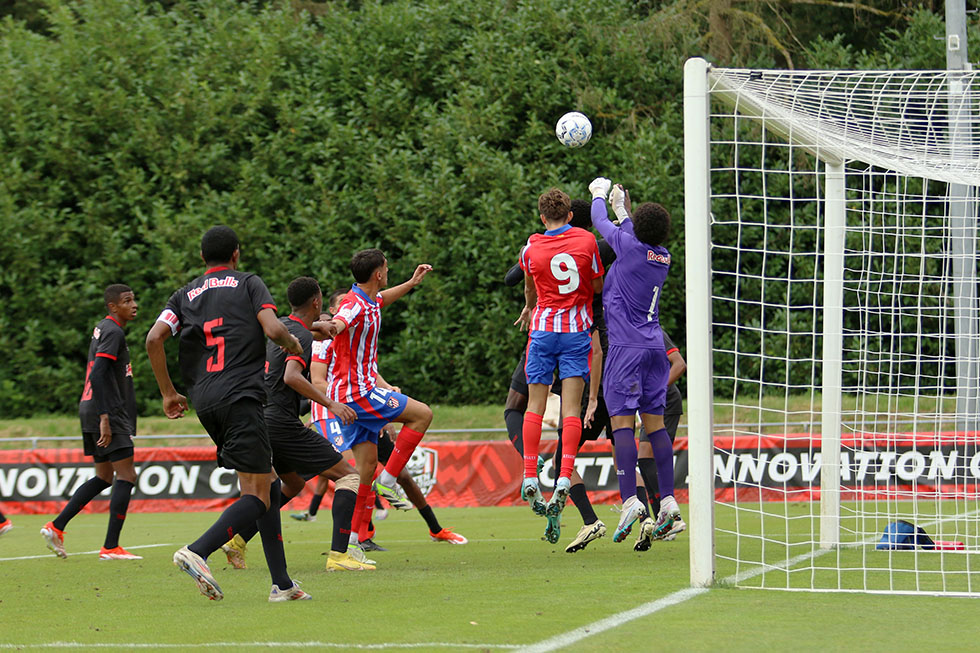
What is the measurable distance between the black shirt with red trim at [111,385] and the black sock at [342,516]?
2811mm

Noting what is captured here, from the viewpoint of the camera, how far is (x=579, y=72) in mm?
21656

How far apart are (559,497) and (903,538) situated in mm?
2453

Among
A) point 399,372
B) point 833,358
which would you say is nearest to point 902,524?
point 833,358

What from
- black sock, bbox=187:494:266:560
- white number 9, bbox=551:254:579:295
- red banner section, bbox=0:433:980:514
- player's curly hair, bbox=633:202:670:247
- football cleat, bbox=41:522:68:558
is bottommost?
red banner section, bbox=0:433:980:514

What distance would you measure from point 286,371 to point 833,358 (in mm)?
3977

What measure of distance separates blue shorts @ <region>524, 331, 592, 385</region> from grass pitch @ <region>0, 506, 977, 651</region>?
1.32 m

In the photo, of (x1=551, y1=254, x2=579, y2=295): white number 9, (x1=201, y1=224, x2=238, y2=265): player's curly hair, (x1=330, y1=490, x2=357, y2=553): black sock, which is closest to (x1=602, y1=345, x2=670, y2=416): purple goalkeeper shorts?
(x1=551, y1=254, x2=579, y2=295): white number 9

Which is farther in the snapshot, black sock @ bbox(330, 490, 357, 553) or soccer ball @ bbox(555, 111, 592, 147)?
soccer ball @ bbox(555, 111, 592, 147)

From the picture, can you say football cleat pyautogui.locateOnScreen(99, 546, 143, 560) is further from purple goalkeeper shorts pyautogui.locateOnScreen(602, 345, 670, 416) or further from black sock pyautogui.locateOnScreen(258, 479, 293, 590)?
purple goalkeeper shorts pyautogui.locateOnScreen(602, 345, 670, 416)

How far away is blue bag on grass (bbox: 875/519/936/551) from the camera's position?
7.97 metres

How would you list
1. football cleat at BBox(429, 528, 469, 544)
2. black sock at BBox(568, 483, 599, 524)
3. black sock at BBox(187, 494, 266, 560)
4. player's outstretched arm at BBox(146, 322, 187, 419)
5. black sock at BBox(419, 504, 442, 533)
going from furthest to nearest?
football cleat at BBox(429, 528, 469, 544) < black sock at BBox(419, 504, 442, 533) < black sock at BBox(568, 483, 599, 524) < player's outstretched arm at BBox(146, 322, 187, 419) < black sock at BBox(187, 494, 266, 560)

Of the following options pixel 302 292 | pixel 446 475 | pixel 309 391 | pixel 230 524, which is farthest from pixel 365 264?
pixel 446 475

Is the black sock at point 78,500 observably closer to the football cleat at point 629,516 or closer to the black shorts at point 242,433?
the black shorts at point 242,433

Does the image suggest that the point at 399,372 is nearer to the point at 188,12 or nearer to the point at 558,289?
the point at 188,12
